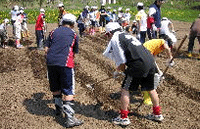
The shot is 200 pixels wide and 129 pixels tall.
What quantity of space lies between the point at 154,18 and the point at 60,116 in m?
5.86

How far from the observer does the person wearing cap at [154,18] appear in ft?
30.0

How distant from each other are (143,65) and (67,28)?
154cm

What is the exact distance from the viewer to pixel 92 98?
238 inches

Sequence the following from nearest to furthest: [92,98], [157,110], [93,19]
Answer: [157,110], [92,98], [93,19]

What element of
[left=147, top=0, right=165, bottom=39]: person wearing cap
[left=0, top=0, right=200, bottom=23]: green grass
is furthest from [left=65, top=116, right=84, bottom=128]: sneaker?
[left=0, top=0, right=200, bottom=23]: green grass

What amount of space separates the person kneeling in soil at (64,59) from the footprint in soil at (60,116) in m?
0.44

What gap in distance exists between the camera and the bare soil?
487 cm

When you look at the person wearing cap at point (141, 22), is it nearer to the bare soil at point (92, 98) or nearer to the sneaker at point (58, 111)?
the bare soil at point (92, 98)

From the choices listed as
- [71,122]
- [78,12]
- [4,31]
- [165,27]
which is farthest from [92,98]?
[78,12]

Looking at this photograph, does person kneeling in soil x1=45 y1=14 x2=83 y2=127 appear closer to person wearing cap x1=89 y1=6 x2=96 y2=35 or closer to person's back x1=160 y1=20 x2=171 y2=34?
person's back x1=160 y1=20 x2=171 y2=34

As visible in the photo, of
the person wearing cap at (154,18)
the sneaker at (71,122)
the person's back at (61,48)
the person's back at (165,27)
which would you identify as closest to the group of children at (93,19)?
the person wearing cap at (154,18)

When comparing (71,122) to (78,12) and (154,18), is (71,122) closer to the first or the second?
(154,18)

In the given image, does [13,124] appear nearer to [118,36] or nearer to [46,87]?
[46,87]

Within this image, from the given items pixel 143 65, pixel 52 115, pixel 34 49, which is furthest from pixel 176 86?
pixel 34 49
